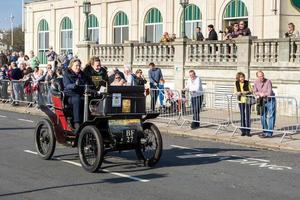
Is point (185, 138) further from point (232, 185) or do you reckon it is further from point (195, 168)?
point (232, 185)

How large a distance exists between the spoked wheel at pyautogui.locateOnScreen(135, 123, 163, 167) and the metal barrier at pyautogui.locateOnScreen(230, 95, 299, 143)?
4.77m

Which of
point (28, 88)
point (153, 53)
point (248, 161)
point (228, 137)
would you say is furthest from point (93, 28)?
point (248, 161)

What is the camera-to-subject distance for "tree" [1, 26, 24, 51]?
318 ft

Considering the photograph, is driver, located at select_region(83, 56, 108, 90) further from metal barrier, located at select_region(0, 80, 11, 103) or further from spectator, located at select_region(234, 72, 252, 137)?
metal barrier, located at select_region(0, 80, 11, 103)

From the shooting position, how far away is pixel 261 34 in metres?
28.0

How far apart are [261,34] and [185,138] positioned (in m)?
13.3

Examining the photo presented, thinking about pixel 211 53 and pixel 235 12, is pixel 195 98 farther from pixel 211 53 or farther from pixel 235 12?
pixel 235 12

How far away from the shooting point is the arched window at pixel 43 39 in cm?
4566

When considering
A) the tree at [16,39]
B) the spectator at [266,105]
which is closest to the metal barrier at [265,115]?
the spectator at [266,105]

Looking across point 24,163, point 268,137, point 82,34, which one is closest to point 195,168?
point 24,163

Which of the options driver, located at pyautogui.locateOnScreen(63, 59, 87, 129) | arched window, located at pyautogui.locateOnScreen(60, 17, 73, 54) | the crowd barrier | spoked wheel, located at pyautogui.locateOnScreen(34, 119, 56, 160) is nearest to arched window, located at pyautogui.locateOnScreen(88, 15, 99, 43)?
arched window, located at pyautogui.locateOnScreen(60, 17, 73, 54)

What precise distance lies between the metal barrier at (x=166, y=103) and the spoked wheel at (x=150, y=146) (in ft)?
19.8

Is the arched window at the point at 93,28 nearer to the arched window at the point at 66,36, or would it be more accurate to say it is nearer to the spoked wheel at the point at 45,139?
the arched window at the point at 66,36

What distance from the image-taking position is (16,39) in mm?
99688
